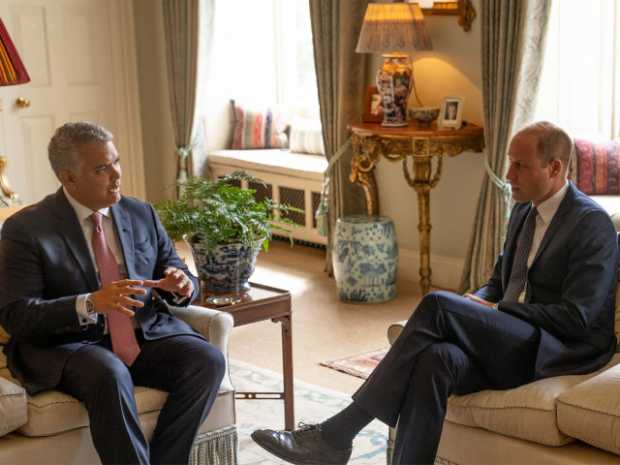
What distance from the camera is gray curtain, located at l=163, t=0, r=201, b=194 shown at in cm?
708

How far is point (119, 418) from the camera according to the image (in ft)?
8.82

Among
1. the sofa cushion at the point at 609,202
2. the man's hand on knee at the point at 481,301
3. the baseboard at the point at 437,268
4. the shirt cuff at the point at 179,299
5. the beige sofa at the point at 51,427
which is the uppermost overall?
the sofa cushion at the point at 609,202

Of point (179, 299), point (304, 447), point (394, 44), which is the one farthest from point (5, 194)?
point (304, 447)

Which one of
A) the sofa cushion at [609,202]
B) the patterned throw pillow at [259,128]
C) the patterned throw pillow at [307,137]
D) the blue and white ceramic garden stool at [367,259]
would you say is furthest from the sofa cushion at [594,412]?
the patterned throw pillow at [259,128]

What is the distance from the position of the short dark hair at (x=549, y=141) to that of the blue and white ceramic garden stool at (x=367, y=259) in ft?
8.16

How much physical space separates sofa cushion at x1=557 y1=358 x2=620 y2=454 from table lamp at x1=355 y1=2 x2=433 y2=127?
2.90 m

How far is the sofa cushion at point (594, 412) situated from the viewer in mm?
2529

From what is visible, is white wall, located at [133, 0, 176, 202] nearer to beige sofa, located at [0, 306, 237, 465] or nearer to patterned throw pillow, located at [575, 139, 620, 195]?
patterned throw pillow, located at [575, 139, 620, 195]

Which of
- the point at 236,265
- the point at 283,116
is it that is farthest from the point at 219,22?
the point at 236,265

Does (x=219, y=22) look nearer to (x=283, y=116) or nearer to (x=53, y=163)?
(x=283, y=116)

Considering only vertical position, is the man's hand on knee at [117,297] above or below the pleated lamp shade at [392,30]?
below

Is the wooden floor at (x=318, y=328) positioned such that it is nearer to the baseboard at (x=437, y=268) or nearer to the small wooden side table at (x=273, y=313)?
the baseboard at (x=437, y=268)

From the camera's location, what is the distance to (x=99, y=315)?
295 centimetres

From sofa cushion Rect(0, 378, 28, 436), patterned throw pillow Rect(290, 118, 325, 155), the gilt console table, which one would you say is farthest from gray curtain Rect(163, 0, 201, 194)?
sofa cushion Rect(0, 378, 28, 436)
